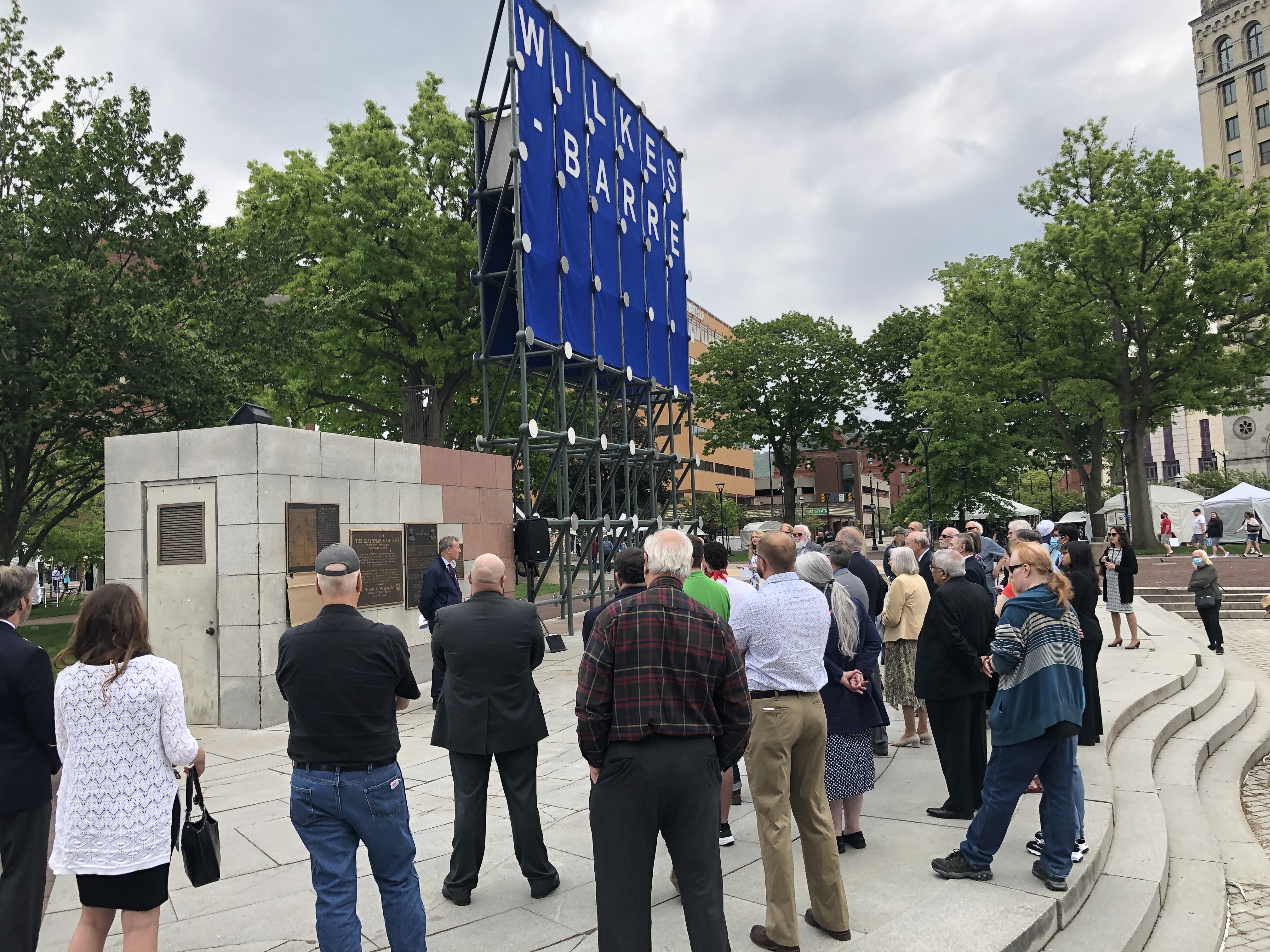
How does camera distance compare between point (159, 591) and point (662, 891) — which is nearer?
point (662, 891)

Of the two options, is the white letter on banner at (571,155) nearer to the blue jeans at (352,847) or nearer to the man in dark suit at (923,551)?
the man in dark suit at (923,551)

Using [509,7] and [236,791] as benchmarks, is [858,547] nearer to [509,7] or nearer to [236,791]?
[236,791]

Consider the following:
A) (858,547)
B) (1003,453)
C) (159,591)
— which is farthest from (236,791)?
(1003,453)

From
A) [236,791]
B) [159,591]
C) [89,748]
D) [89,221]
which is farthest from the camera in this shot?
[89,221]

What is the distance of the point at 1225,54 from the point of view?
68.7 metres

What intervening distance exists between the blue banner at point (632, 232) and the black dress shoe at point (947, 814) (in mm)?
13766

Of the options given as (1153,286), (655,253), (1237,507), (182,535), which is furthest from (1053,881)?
(1237,507)

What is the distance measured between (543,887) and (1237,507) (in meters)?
43.6

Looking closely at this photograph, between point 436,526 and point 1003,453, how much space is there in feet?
109

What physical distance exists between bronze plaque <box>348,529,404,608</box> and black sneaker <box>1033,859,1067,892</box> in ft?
24.7

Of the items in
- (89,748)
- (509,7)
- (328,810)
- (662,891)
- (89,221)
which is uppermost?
(509,7)

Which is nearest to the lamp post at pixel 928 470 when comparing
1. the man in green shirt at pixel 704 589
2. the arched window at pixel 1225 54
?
the man in green shirt at pixel 704 589

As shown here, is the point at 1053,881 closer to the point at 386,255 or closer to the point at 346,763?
the point at 346,763

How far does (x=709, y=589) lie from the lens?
5.61m
